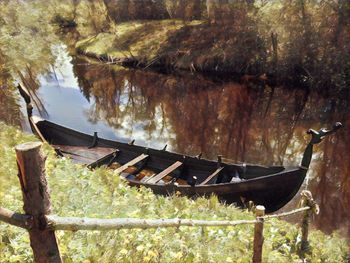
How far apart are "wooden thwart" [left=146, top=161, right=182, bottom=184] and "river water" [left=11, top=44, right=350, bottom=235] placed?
12.6ft

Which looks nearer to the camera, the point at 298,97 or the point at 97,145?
the point at 97,145

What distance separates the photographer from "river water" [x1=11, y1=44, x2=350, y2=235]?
40.0 ft

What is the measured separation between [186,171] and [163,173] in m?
0.87

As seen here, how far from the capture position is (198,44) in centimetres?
2522

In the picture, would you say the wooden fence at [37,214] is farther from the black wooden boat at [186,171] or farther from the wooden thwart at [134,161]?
the wooden thwart at [134,161]

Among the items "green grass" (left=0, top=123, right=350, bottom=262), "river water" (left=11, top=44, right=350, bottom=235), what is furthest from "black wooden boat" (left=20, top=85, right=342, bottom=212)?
"river water" (left=11, top=44, right=350, bottom=235)

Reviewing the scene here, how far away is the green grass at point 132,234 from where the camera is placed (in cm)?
396

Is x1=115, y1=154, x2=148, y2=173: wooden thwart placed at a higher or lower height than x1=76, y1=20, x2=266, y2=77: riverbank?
lower

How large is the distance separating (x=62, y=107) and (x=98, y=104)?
209 centimetres

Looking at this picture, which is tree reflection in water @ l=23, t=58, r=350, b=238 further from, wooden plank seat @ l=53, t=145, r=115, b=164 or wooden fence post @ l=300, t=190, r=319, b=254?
wooden plank seat @ l=53, t=145, r=115, b=164

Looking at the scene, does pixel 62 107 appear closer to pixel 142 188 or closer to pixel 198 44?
pixel 198 44

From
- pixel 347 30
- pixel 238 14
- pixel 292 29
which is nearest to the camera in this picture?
pixel 347 30

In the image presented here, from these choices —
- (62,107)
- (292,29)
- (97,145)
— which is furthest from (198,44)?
(97,145)

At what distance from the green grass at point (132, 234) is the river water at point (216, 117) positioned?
4.17 meters
